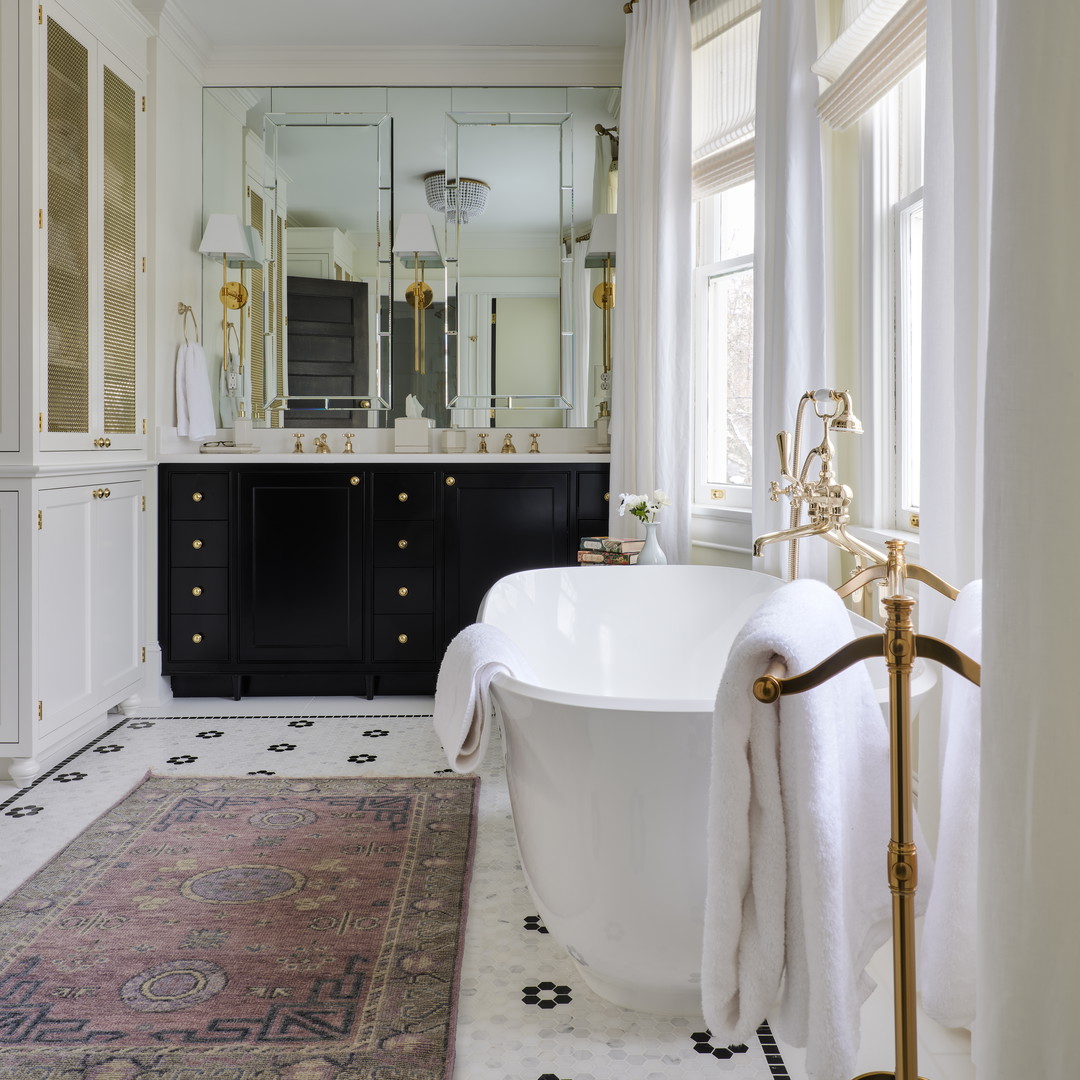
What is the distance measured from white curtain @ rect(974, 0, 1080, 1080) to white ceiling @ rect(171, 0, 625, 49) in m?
3.49

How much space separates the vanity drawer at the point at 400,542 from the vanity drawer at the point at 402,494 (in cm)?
4

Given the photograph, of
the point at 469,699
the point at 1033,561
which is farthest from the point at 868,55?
the point at 1033,561

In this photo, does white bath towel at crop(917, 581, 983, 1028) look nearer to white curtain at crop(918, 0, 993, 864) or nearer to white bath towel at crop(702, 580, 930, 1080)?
white bath towel at crop(702, 580, 930, 1080)

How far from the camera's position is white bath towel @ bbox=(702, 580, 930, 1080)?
1.00 m

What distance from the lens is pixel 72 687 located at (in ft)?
10.2

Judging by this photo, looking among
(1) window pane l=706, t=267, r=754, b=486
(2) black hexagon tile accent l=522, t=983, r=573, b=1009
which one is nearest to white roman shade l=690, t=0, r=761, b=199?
(1) window pane l=706, t=267, r=754, b=486

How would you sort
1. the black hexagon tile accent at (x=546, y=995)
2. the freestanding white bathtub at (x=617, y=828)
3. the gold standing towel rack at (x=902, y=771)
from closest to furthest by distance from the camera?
the gold standing towel rack at (x=902, y=771)
the freestanding white bathtub at (x=617, y=828)
the black hexagon tile accent at (x=546, y=995)

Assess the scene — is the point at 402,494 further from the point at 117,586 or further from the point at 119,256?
the point at 119,256

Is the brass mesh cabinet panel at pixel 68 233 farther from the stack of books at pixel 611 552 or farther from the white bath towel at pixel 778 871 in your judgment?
the white bath towel at pixel 778 871

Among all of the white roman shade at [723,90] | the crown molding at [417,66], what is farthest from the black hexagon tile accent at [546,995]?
the crown molding at [417,66]

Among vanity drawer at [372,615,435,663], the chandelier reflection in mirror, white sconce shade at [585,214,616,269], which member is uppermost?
the chandelier reflection in mirror

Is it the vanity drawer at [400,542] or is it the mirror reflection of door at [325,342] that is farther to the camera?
the mirror reflection of door at [325,342]

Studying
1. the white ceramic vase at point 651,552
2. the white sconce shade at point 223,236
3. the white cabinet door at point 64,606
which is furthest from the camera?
the white sconce shade at point 223,236

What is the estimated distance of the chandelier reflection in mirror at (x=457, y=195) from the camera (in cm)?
430
